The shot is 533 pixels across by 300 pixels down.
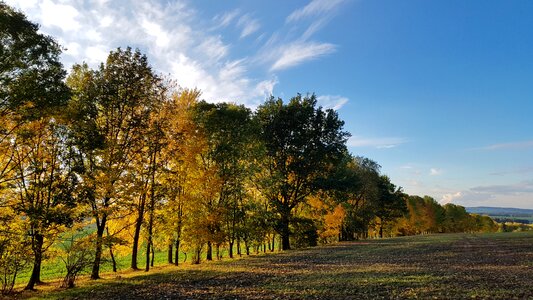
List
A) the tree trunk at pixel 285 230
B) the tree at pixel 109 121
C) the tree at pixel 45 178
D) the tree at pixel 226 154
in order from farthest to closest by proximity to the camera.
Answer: the tree trunk at pixel 285 230
the tree at pixel 226 154
the tree at pixel 109 121
the tree at pixel 45 178

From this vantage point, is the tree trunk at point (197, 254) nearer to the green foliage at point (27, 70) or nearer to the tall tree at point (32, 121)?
the tall tree at point (32, 121)

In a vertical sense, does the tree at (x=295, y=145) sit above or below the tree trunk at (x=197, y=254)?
above

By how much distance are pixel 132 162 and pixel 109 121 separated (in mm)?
4043

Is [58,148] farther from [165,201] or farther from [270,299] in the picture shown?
[270,299]

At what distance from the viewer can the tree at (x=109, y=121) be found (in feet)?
83.3

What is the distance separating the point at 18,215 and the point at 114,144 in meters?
7.79

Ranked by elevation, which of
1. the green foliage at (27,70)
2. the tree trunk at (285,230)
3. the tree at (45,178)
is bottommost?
the tree trunk at (285,230)

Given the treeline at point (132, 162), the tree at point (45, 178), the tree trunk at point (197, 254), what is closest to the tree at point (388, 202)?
the treeline at point (132, 162)

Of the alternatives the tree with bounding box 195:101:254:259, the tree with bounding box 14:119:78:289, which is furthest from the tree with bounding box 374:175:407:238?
the tree with bounding box 14:119:78:289

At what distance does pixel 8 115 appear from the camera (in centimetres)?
2070

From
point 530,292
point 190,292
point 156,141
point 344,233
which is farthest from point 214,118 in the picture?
point 344,233

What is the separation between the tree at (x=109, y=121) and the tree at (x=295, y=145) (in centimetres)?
2351

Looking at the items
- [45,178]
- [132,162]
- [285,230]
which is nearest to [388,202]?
[285,230]

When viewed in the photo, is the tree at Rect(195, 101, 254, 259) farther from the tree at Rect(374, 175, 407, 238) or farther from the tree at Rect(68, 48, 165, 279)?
the tree at Rect(374, 175, 407, 238)
